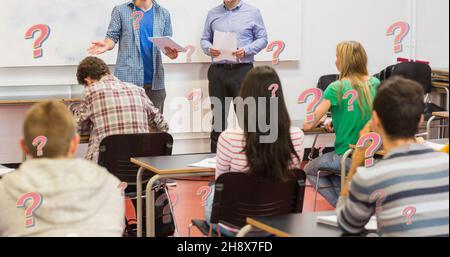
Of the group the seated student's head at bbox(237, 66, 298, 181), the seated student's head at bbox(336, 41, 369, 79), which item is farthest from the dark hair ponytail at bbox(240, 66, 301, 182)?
the seated student's head at bbox(336, 41, 369, 79)

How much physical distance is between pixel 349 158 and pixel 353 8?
334 centimetres

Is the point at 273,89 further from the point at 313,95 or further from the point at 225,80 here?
the point at 313,95

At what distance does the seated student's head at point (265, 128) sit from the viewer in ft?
10.7

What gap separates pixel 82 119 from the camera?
4566mm

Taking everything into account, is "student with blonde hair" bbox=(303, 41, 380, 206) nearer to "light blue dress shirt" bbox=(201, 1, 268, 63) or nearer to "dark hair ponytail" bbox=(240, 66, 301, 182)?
"dark hair ponytail" bbox=(240, 66, 301, 182)

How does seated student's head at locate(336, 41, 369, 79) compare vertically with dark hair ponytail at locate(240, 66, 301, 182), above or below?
above

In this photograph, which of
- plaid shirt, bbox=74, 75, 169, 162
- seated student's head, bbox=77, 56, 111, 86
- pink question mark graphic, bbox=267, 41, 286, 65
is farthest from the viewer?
pink question mark graphic, bbox=267, 41, 286, 65

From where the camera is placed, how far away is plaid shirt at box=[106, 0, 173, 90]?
616cm

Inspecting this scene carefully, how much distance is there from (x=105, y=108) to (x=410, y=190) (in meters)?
2.58

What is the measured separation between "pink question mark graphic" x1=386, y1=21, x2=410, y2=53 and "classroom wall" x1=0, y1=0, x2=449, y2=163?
0.18 feet

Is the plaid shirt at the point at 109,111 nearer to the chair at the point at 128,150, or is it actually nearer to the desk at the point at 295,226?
the chair at the point at 128,150

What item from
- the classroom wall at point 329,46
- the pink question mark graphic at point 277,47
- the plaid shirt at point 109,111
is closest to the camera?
the plaid shirt at point 109,111

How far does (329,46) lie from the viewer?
7598mm

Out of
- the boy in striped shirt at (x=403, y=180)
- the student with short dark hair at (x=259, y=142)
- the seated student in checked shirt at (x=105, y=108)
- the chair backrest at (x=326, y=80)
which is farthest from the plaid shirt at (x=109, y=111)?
the chair backrest at (x=326, y=80)
